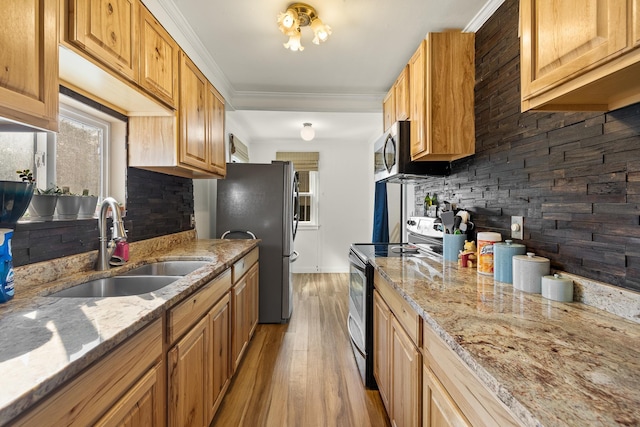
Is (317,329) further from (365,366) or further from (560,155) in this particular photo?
(560,155)

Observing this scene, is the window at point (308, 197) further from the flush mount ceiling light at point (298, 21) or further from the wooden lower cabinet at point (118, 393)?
the wooden lower cabinet at point (118, 393)

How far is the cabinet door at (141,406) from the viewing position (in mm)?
755

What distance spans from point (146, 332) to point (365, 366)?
1.50 meters

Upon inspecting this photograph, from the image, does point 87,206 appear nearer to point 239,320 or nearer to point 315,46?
point 239,320

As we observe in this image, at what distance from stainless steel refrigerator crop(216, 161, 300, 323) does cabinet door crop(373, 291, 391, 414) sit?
1.34 metres

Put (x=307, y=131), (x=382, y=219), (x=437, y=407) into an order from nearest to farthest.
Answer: (x=437, y=407), (x=307, y=131), (x=382, y=219)

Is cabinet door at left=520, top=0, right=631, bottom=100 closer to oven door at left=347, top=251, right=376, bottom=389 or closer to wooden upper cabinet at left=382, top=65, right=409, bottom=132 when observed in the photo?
wooden upper cabinet at left=382, top=65, right=409, bottom=132

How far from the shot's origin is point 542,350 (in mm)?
691

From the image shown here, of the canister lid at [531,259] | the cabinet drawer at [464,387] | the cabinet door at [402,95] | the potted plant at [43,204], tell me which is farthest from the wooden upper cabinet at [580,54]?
the potted plant at [43,204]

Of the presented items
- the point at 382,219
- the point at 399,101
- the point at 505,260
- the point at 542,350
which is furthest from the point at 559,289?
the point at 382,219

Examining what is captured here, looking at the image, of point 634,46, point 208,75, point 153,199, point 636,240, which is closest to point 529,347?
point 636,240

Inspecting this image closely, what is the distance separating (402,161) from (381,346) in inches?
48.8

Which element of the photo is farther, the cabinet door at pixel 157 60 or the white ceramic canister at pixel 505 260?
the cabinet door at pixel 157 60

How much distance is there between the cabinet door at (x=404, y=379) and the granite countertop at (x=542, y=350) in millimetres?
239
